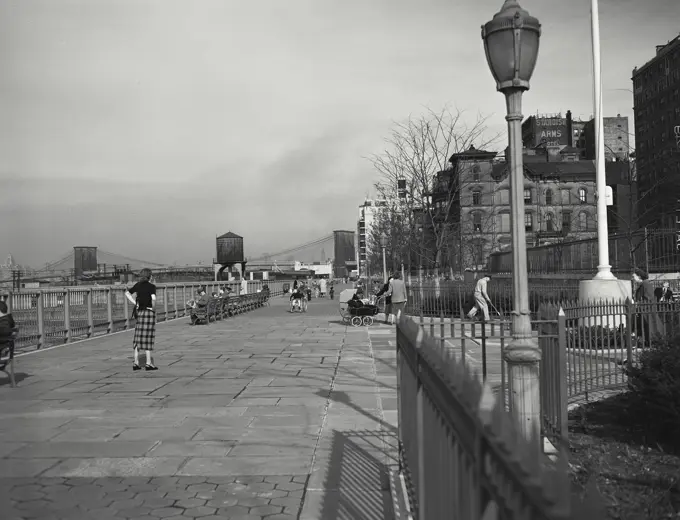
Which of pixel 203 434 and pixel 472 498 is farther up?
pixel 472 498

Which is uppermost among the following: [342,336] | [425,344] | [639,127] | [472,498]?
[639,127]

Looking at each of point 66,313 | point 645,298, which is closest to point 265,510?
point 645,298

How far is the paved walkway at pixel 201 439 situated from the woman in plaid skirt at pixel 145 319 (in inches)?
17.5

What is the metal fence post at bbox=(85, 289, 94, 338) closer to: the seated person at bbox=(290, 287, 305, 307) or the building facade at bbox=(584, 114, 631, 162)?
the seated person at bbox=(290, 287, 305, 307)

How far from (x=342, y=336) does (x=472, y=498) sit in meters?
16.4

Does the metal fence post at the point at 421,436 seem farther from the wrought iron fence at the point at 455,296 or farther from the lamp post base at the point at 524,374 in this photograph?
the wrought iron fence at the point at 455,296

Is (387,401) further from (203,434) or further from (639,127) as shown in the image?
(639,127)

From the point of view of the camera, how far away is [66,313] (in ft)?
56.0

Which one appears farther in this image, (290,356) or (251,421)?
(290,356)

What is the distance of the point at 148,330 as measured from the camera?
11617 millimetres

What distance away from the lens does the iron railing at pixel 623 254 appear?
18406 millimetres

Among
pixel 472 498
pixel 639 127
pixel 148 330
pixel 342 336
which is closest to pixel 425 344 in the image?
pixel 472 498

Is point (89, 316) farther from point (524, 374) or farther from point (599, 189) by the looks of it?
point (524, 374)

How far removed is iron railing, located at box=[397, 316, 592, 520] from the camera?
1174 mm
